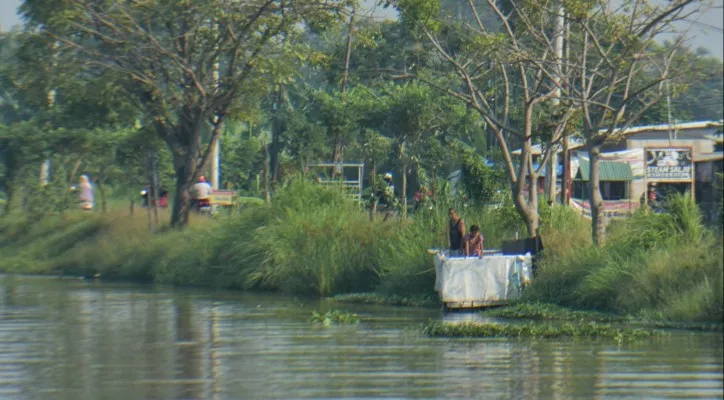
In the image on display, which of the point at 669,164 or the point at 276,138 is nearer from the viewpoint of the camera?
the point at 669,164

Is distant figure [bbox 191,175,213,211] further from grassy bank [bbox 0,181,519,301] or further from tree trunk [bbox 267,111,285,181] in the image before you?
tree trunk [bbox 267,111,285,181]

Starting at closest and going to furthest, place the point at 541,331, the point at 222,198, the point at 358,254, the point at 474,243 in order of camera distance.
→ the point at 541,331 < the point at 474,243 < the point at 358,254 < the point at 222,198

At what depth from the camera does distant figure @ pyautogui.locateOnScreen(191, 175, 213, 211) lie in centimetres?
3422

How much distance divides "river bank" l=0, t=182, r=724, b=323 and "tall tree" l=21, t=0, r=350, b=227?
2576 mm

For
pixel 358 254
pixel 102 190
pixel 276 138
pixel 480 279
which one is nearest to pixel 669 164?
pixel 358 254

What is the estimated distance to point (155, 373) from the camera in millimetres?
14344

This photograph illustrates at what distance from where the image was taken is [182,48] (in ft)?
104

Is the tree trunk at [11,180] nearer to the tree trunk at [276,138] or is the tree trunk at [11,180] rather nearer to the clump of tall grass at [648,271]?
the tree trunk at [276,138]

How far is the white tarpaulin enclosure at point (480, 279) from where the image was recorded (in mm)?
21562

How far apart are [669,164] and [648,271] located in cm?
1042

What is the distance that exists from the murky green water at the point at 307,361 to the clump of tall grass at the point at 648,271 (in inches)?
53.1

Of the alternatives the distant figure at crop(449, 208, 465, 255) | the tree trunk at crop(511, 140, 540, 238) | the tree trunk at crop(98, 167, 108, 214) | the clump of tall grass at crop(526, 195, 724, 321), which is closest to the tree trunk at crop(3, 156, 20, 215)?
the tree trunk at crop(98, 167, 108, 214)

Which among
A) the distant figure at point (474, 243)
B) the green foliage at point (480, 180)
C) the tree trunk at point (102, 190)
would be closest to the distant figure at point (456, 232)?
the distant figure at point (474, 243)

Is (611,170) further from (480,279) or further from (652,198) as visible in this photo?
(480,279)
